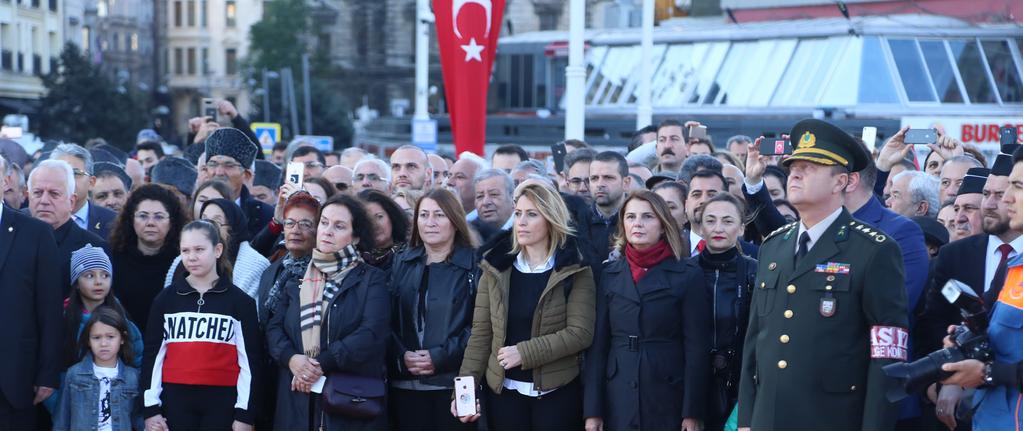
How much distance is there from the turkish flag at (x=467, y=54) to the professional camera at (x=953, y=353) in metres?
8.81

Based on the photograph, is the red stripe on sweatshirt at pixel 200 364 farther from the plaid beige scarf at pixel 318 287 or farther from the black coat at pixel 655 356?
the black coat at pixel 655 356

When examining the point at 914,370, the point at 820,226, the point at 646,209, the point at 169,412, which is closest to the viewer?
the point at 914,370

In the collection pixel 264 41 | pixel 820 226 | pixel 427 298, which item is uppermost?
pixel 264 41

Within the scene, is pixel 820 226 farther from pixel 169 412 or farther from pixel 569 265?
pixel 169 412

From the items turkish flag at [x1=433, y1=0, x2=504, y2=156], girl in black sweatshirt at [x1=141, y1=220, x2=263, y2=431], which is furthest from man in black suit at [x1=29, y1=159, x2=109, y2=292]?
turkish flag at [x1=433, y1=0, x2=504, y2=156]

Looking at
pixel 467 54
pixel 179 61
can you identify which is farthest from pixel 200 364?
pixel 179 61

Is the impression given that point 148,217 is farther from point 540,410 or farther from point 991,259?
point 991,259

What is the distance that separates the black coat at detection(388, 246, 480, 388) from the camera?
807cm

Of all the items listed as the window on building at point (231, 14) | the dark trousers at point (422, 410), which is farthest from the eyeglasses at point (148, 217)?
the window on building at point (231, 14)

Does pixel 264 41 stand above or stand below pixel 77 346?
above

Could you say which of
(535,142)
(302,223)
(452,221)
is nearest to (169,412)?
(302,223)

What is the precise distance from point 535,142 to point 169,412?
70.7 feet

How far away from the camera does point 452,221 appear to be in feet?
27.3

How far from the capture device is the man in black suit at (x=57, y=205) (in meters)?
8.73
